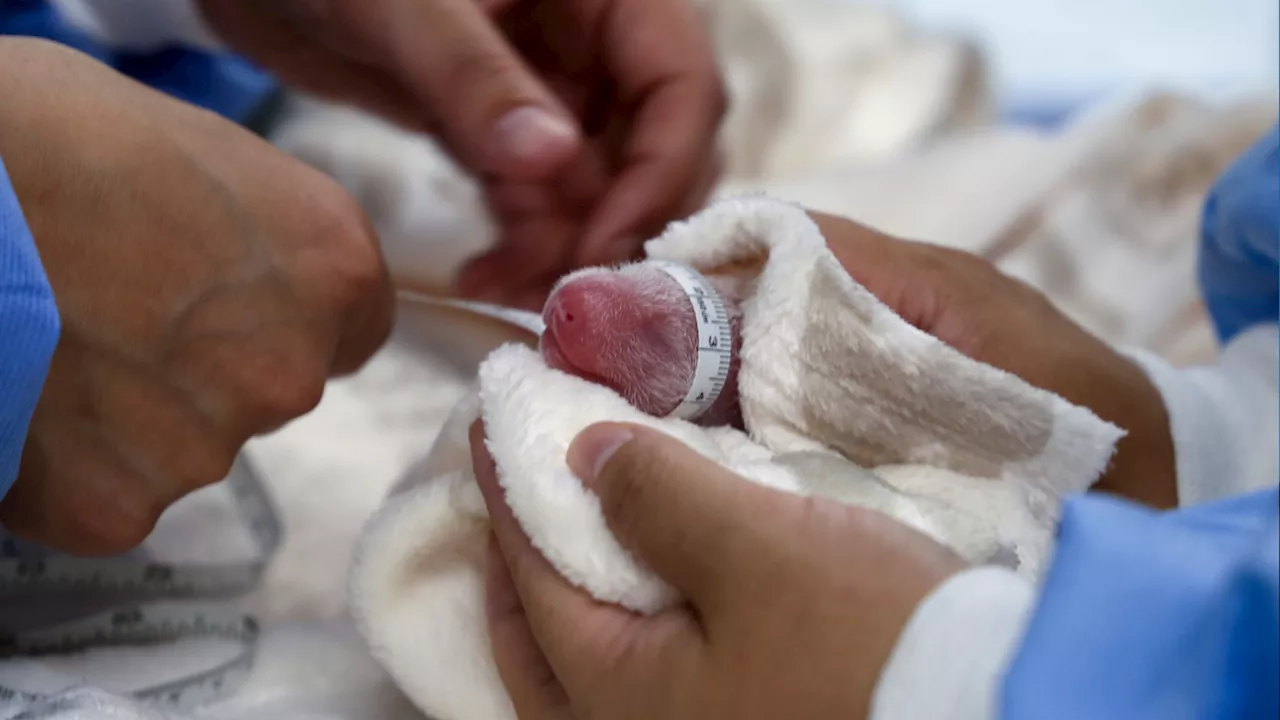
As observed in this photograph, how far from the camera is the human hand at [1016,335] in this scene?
465 millimetres

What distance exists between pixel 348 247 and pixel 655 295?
0.60 feet

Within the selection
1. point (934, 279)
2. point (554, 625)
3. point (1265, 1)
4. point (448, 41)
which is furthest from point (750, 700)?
point (1265, 1)

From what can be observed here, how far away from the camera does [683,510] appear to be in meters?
0.32

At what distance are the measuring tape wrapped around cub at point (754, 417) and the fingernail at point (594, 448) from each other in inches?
0.4

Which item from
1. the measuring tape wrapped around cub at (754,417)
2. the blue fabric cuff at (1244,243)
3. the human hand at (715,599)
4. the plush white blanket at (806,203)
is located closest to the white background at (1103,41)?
the plush white blanket at (806,203)

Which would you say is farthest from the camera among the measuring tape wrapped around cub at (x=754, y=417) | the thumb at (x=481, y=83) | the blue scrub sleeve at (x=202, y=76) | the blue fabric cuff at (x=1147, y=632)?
the blue scrub sleeve at (x=202, y=76)

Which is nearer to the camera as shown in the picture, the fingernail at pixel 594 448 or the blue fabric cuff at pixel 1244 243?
the fingernail at pixel 594 448

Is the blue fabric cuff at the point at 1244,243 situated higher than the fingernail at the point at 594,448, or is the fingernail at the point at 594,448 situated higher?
the blue fabric cuff at the point at 1244,243

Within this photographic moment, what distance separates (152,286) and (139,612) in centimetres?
19

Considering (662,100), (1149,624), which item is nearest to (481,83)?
(662,100)

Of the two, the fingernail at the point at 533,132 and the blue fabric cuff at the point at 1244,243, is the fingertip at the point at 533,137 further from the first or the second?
the blue fabric cuff at the point at 1244,243

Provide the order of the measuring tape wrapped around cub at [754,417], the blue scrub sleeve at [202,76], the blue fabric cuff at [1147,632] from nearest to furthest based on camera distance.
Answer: the blue fabric cuff at [1147,632]
the measuring tape wrapped around cub at [754,417]
the blue scrub sleeve at [202,76]

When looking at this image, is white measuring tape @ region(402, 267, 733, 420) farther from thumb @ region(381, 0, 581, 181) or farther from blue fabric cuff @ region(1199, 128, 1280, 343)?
blue fabric cuff @ region(1199, 128, 1280, 343)

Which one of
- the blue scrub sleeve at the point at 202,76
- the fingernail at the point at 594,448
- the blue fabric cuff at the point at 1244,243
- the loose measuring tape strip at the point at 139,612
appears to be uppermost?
the blue fabric cuff at the point at 1244,243
